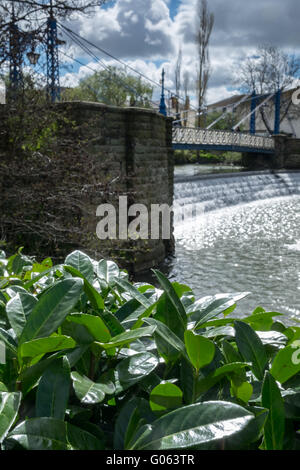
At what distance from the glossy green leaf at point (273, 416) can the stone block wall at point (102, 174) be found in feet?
18.8

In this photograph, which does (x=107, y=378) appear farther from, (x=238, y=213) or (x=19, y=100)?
(x=238, y=213)

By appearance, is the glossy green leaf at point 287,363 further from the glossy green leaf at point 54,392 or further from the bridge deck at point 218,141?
the bridge deck at point 218,141

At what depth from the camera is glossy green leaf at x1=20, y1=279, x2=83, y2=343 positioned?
78 cm

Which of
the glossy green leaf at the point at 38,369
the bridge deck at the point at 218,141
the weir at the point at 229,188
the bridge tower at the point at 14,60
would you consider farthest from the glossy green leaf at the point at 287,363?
the bridge deck at the point at 218,141

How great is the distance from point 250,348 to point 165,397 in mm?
201

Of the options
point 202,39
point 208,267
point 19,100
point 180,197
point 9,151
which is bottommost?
point 208,267

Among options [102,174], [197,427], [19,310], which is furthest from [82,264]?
[102,174]

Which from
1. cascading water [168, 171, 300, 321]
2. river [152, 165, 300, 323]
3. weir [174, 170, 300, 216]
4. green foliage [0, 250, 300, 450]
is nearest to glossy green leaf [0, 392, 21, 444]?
green foliage [0, 250, 300, 450]

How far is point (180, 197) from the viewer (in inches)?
653

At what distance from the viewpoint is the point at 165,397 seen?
75cm

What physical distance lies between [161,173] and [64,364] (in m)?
9.84

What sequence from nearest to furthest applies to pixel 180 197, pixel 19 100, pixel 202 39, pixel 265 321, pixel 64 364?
pixel 64 364 → pixel 265 321 → pixel 19 100 → pixel 180 197 → pixel 202 39
